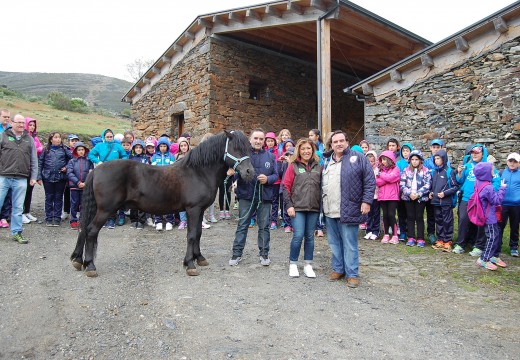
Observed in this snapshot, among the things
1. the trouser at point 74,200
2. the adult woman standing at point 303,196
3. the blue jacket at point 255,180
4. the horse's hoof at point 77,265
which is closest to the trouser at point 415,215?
the adult woman standing at point 303,196

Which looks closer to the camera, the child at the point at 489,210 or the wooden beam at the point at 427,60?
the child at the point at 489,210

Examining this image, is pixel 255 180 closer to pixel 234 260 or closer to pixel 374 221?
pixel 234 260

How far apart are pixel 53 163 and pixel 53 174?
0.22 metres

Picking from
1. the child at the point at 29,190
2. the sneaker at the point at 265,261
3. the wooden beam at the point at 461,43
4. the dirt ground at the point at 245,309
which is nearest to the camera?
the dirt ground at the point at 245,309

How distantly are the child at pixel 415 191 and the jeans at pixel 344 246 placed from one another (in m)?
2.29

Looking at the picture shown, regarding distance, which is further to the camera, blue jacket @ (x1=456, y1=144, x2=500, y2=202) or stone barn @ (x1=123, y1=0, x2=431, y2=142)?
stone barn @ (x1=123, y1=0, x2=431, y2=142)

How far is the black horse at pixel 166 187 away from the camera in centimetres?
464

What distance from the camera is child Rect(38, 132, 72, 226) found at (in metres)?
7.13

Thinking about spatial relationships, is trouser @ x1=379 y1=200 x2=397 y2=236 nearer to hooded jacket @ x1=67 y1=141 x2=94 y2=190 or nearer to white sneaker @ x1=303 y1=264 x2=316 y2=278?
white sneaker @ x1=303 y1=264 x2=316 y2=278

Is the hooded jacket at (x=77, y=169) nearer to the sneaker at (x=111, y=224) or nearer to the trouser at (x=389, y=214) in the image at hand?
the sneaker at (x=111, y=224)

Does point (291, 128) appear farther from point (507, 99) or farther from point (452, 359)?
point (452, 359)

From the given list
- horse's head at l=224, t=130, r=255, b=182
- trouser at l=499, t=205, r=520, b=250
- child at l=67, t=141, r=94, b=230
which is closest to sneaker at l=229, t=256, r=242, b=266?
horse's head at l=224, t=130, r=255, b=182

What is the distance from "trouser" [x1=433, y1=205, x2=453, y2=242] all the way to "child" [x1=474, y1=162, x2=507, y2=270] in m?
0.83

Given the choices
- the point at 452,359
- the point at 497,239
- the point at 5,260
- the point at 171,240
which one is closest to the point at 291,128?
the point at 171,240
